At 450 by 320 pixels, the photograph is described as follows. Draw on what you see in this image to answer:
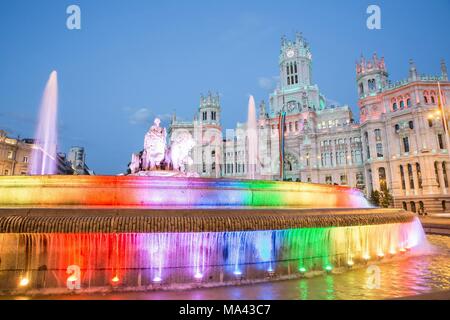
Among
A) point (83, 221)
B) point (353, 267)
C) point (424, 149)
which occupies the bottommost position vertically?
point (353, 267)

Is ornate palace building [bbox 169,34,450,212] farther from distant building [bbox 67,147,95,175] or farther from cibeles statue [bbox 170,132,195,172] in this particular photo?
distant building [bbox 67,147,95,175]

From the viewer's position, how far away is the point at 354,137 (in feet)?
201

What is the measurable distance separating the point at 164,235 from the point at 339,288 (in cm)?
442

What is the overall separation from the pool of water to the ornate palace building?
147 ft

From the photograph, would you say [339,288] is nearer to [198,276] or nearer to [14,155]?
[198,276]

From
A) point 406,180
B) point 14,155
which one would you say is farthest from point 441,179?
point 14,155

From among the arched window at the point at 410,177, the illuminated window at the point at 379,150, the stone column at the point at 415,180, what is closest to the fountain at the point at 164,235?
the stone column at the point at 415,180

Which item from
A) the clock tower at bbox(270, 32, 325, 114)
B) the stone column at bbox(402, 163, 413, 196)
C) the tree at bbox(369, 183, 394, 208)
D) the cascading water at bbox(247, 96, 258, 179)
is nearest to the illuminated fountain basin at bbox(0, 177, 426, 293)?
the tree at bbox(369, 183, 394, 208)

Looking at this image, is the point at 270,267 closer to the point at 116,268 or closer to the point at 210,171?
the point at 116,268

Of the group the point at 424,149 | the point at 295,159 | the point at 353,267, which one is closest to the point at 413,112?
the point at 424,149

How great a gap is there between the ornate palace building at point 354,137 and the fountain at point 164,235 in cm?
4437
